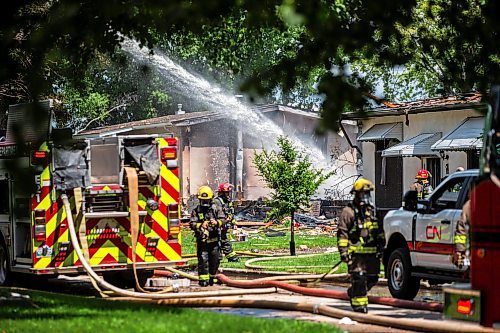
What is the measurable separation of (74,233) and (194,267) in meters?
6.54

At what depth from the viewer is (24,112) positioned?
7.01 metres

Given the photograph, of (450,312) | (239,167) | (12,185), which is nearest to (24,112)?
(12,185)

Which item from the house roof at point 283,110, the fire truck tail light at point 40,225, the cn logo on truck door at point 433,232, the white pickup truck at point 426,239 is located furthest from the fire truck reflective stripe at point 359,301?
the house roof at point 283,110

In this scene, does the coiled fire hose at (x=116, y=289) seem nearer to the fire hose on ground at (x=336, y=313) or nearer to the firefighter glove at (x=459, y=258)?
the fire hose on ground at (x=336, y=313)

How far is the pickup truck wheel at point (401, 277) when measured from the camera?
1502cm

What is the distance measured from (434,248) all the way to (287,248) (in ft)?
42.8

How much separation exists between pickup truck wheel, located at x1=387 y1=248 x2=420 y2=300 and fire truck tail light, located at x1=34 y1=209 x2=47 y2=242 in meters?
5.41

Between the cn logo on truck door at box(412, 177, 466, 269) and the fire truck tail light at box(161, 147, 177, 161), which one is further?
the fire truck tail light at box(161, 147, 177, 161)

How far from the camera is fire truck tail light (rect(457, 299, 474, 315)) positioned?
8.88 metres

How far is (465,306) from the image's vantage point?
8.95 meters

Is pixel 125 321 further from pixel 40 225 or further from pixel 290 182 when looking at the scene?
pixel 290 182

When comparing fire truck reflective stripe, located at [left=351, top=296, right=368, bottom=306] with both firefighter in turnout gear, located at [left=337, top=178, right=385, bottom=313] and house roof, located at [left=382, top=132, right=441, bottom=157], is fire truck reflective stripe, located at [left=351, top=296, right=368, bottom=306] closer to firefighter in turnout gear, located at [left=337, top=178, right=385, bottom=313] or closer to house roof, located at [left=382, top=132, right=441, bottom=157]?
firefighter in turnout gear, located at [left=337, top=178, right=385, bottom=313]

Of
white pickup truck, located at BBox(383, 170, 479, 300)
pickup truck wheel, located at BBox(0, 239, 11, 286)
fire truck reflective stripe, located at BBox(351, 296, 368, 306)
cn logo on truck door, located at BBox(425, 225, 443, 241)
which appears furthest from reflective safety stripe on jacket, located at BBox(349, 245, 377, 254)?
pickup truck wheel, located at BBox(0, 239, 11, 286)

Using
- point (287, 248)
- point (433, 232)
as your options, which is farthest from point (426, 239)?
point (287, 248)
